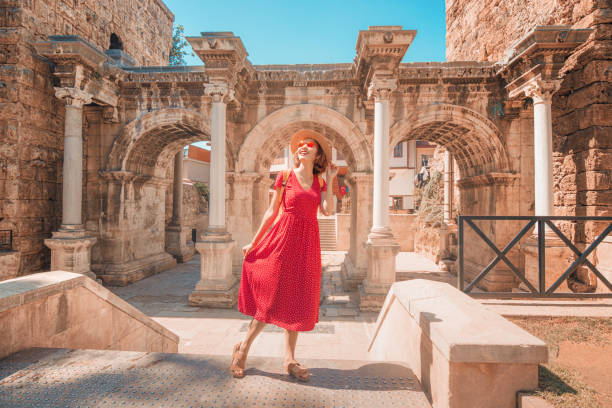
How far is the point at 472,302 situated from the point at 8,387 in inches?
127

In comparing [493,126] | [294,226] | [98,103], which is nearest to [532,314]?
[294,226]

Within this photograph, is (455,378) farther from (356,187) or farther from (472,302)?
(356,187)

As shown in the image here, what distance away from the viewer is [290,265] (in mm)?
2182

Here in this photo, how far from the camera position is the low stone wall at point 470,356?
4.84 feet

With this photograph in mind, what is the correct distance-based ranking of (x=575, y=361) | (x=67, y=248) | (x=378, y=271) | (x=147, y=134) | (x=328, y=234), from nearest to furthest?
(x=575, y=361) < (x=378, y=271) < (x=67, y=248) < (x=147, y=134) < (x=328, y=234)

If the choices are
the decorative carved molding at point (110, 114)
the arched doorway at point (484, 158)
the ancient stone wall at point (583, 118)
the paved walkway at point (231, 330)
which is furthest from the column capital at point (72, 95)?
the ancient stone wall at point (583, 118)

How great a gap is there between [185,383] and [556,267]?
637 cm

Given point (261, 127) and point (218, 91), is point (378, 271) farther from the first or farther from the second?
point (218, 91)

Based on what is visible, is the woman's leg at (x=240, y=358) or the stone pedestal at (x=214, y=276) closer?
the woman's leg at (x=240, y=358)

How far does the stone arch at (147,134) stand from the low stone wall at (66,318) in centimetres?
477

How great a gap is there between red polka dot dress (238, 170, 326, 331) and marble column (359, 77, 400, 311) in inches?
149

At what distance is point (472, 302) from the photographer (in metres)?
2.20

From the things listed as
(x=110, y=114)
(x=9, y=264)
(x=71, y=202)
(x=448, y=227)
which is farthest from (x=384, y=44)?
(x=9, y=264)

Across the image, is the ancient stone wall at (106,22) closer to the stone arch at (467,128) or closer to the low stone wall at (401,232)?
the stone arch at (467,128)
